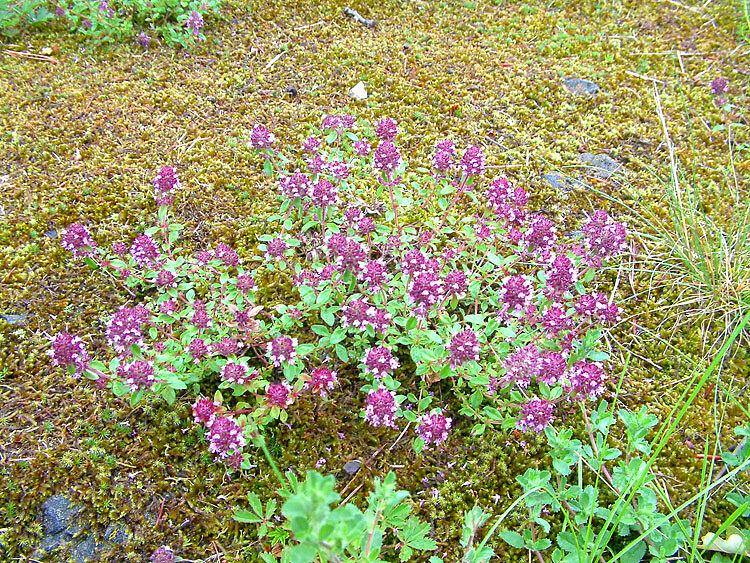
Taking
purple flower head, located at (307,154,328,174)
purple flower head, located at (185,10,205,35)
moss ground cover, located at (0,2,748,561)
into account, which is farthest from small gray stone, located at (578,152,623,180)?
purple flower head, located at (185,10,205,35)

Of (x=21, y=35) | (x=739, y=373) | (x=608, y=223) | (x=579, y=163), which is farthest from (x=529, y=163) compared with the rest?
(x=21, y=35)

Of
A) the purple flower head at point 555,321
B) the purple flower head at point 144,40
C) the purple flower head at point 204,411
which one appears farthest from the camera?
the purple flower head at point 144,40

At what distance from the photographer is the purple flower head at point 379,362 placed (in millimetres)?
2723

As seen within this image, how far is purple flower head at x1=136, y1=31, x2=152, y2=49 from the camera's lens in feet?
16.0

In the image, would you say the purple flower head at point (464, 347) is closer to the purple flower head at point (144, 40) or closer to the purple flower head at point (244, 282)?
the purple flower head at point (244, 282)

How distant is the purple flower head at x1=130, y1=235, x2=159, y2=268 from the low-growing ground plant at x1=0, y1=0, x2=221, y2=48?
2.65 metres

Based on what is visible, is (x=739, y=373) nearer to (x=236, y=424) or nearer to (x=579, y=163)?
(x=579, y=163)

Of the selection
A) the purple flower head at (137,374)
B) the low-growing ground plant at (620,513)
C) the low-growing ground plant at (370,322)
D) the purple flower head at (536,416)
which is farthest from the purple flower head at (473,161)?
the purple flower head at (137,374)

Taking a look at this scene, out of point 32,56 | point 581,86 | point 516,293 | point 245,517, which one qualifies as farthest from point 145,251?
point 581,86

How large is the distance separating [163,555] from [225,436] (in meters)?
0.58

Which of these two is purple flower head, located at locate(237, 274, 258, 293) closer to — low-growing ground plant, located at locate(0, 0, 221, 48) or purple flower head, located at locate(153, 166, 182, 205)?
purple flower head, located at locate(153, 166, 182, 205)

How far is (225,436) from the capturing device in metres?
2.48

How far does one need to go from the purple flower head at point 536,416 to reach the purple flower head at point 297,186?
5.77 ft

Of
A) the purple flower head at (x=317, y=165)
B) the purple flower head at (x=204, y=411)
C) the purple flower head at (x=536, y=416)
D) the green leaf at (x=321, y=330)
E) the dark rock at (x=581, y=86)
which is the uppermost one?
the dark rock at (x=581, y=86)
